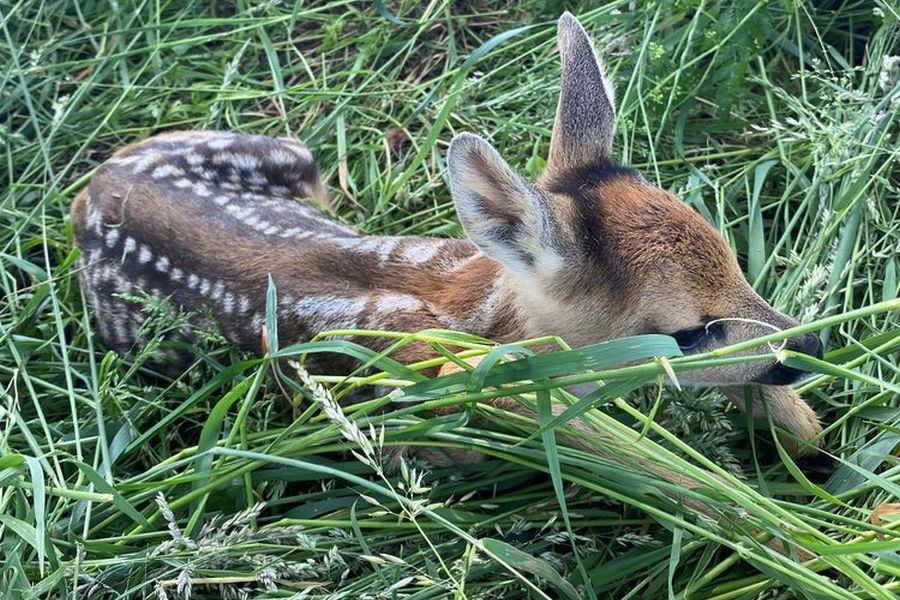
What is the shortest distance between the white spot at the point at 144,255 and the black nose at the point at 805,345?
2152 millimetres

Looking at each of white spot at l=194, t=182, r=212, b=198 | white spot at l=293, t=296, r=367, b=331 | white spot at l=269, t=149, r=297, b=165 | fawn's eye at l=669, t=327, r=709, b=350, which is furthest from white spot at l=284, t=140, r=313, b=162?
fawn's eye at l=669, t=327, r=709, b=350

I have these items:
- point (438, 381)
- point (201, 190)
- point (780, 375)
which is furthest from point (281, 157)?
point (780, 375)

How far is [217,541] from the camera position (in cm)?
287

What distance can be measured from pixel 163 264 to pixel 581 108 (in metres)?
1.52

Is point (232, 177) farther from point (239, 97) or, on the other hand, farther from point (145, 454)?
point (145, 454)

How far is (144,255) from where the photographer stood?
3.88m

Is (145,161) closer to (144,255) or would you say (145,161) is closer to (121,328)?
(144,255)

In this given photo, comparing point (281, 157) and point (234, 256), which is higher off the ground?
point (281, 157)

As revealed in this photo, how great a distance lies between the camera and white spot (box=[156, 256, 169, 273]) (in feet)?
12.5

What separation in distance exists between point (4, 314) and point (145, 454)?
91cm

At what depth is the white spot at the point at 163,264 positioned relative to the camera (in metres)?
3.82

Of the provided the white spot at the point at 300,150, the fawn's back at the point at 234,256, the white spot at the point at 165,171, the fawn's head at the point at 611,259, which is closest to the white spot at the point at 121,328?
the fawn's back at the point at 234,256

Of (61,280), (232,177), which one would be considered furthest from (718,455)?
(61,280)

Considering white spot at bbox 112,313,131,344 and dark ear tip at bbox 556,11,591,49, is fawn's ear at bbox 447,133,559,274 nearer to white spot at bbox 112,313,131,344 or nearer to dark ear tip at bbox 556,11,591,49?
dark ear tip at bbox 556,11,591,49
